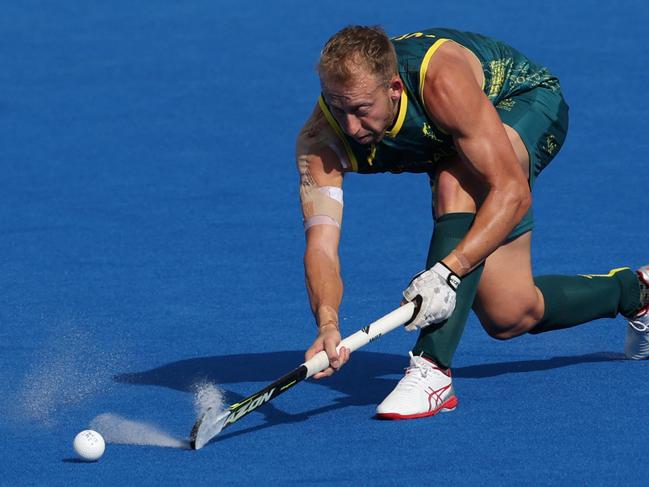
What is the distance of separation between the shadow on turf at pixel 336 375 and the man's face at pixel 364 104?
892mm

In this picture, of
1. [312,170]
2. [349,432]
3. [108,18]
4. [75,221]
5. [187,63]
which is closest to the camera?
[349,432]

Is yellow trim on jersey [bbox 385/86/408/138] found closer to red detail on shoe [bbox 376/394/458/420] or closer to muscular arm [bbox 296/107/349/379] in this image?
muscular arm [bbox 296/107/349/379]

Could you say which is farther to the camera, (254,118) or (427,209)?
(254,118)

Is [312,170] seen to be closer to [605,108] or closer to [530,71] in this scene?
[530,71]

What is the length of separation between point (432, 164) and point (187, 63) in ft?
20.7

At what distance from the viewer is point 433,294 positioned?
182 inches

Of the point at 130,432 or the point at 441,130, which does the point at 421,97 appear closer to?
the point at 441,130

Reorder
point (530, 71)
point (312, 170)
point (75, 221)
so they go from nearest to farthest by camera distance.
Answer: point (312, 170), point (530, 71), point (75, 221)

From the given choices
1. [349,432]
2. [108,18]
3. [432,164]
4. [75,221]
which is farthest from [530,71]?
[108,18]

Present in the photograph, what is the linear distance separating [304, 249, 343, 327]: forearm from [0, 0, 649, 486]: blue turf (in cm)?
34

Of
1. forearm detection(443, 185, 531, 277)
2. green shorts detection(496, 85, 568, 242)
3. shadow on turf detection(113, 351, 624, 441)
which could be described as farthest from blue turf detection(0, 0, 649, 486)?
green shorts detection(496, 85, 568, 242)

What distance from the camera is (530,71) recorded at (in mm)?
5320

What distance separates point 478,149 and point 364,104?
0.38 m

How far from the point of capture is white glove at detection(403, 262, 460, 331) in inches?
182
